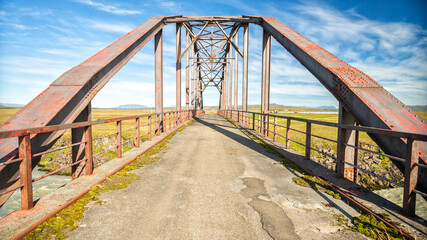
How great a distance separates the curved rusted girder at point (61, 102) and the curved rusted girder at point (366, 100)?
508 centimetres

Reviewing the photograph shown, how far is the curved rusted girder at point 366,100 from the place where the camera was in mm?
3104

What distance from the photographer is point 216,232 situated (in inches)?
98.4

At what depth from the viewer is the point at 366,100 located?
3.61 m

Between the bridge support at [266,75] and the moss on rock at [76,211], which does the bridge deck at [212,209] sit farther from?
the bridge support at [266,75]

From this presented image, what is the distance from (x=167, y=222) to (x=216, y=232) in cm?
66

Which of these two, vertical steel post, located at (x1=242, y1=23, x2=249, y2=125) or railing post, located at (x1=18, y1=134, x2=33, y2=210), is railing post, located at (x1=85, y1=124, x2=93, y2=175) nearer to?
railing post, located at (x1=18, y1=134, x2=33, y2=210)

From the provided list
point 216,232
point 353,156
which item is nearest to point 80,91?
point 216,232

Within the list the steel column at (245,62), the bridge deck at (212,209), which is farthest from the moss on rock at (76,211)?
the steel column at (245,62)

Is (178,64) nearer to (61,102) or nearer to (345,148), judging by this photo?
(61,102)

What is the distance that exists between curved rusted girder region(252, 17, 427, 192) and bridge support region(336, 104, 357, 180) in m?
0.33

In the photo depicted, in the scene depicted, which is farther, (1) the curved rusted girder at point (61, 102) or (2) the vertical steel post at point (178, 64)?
(2) the vertical steel post at point (178, 64)

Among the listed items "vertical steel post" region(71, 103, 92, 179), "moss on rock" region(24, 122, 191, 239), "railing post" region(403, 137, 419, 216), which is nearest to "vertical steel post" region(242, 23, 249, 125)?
"moss on rock" region(24, 122, 191, 239)

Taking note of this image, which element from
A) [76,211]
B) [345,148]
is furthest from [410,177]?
[76,211]

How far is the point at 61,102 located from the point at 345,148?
5.43 metres
